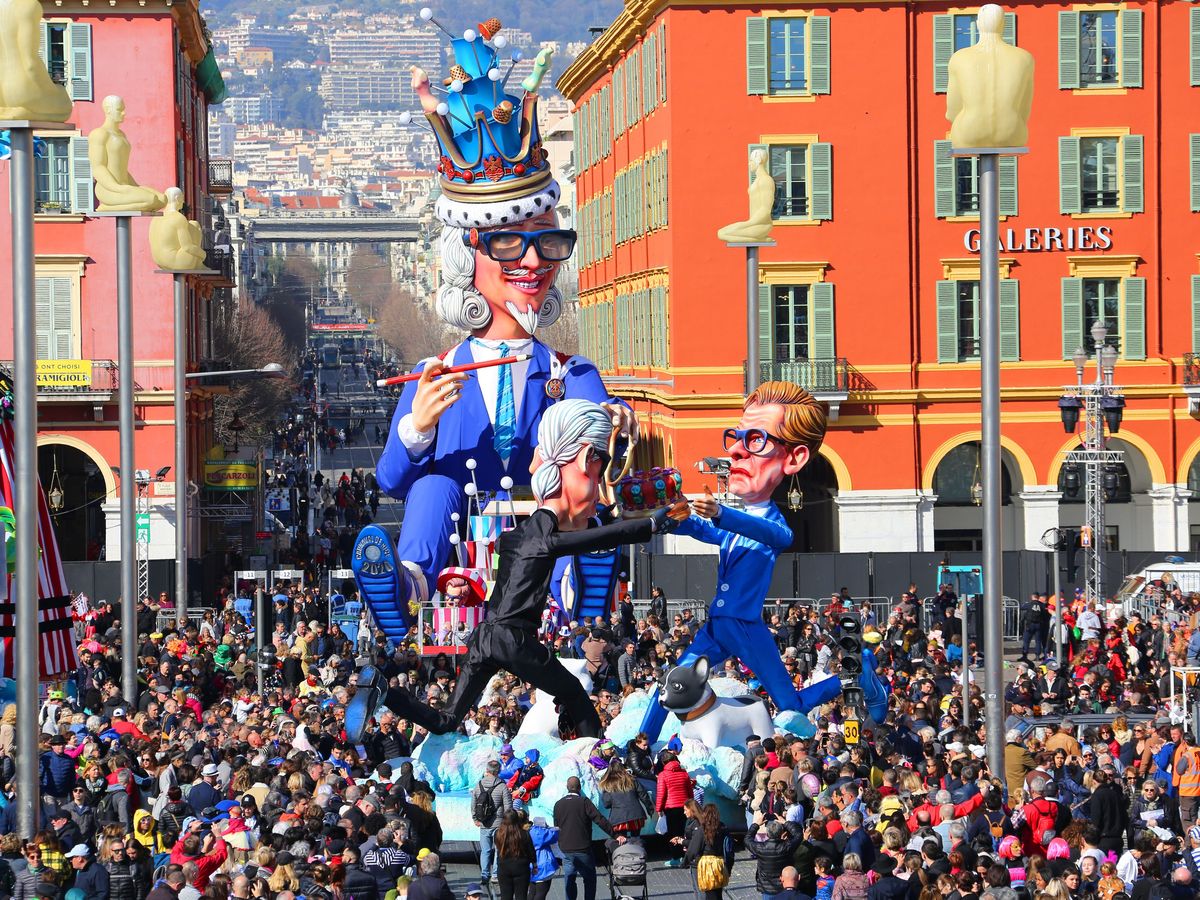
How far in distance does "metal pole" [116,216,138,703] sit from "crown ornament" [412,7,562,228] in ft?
12.4

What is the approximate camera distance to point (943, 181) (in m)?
44.8

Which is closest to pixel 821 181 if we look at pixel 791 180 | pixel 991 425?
pixel 791 180

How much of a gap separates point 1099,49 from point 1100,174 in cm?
231

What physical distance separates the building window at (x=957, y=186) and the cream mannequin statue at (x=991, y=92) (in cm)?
2347

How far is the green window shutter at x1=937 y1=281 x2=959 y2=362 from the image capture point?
44.8 m

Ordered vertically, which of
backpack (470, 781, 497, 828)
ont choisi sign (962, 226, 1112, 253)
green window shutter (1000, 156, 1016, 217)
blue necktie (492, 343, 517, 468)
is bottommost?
backpack (470, 781, 497, 828)

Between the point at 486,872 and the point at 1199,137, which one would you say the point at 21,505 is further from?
the point at 1199,137

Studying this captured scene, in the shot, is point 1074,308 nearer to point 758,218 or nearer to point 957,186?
point 957,186

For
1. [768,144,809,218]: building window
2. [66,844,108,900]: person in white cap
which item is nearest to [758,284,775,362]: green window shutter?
[768,144,809,218]: building window

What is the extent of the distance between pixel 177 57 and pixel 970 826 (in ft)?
112

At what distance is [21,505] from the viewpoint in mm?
18594

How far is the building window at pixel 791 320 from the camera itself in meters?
44.8

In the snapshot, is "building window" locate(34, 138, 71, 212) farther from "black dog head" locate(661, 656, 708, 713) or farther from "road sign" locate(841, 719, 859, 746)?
"road sign" locate(841, 719, 859, 746)

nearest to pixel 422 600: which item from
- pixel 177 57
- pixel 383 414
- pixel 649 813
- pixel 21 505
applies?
pixel 649 813
